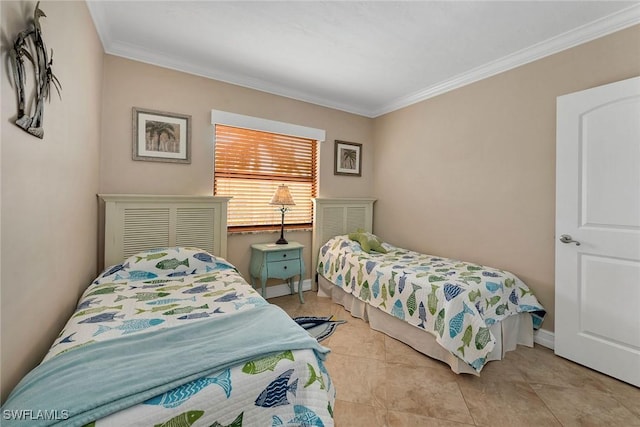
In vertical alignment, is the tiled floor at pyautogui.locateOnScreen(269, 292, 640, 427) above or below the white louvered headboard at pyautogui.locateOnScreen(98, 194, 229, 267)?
below

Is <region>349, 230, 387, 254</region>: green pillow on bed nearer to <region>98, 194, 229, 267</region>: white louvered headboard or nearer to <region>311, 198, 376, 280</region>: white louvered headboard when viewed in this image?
<region>311, 198, 376, 280</region>: white louvered headboard

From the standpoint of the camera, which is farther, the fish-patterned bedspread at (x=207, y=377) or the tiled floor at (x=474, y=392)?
the tiled floor at (x=474, y=392)

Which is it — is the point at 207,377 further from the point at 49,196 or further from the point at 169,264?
the point at 169,264

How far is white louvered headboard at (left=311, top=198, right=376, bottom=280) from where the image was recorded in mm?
3512

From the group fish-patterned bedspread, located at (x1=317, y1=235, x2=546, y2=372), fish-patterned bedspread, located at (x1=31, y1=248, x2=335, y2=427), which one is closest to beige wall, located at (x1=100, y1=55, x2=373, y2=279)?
fish-patterned bedspread, located at (x1=31, y1=248, x2=335, y2=427)

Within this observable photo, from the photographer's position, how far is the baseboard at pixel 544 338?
7.34 feet

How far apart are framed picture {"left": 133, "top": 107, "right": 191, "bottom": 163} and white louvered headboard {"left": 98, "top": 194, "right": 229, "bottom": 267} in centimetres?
42

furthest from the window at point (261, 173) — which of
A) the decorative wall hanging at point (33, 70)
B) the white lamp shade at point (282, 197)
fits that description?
the decorative wall hanging at point (33, 70)

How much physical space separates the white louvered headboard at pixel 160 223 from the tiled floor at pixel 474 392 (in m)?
1.62

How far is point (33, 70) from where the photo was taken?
106 centimetres

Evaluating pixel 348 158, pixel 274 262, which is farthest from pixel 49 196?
pixel 348 158

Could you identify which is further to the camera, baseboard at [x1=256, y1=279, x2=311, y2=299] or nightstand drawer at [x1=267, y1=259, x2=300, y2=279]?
baseboard at [x1=256, y1=279, x2=311, y2=299]

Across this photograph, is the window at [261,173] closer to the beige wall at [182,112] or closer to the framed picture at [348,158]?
the beige wall at [182,112]

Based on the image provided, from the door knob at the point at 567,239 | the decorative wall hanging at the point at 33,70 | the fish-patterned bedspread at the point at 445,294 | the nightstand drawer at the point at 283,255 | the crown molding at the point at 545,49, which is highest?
the crown molding at the point at 545,49
